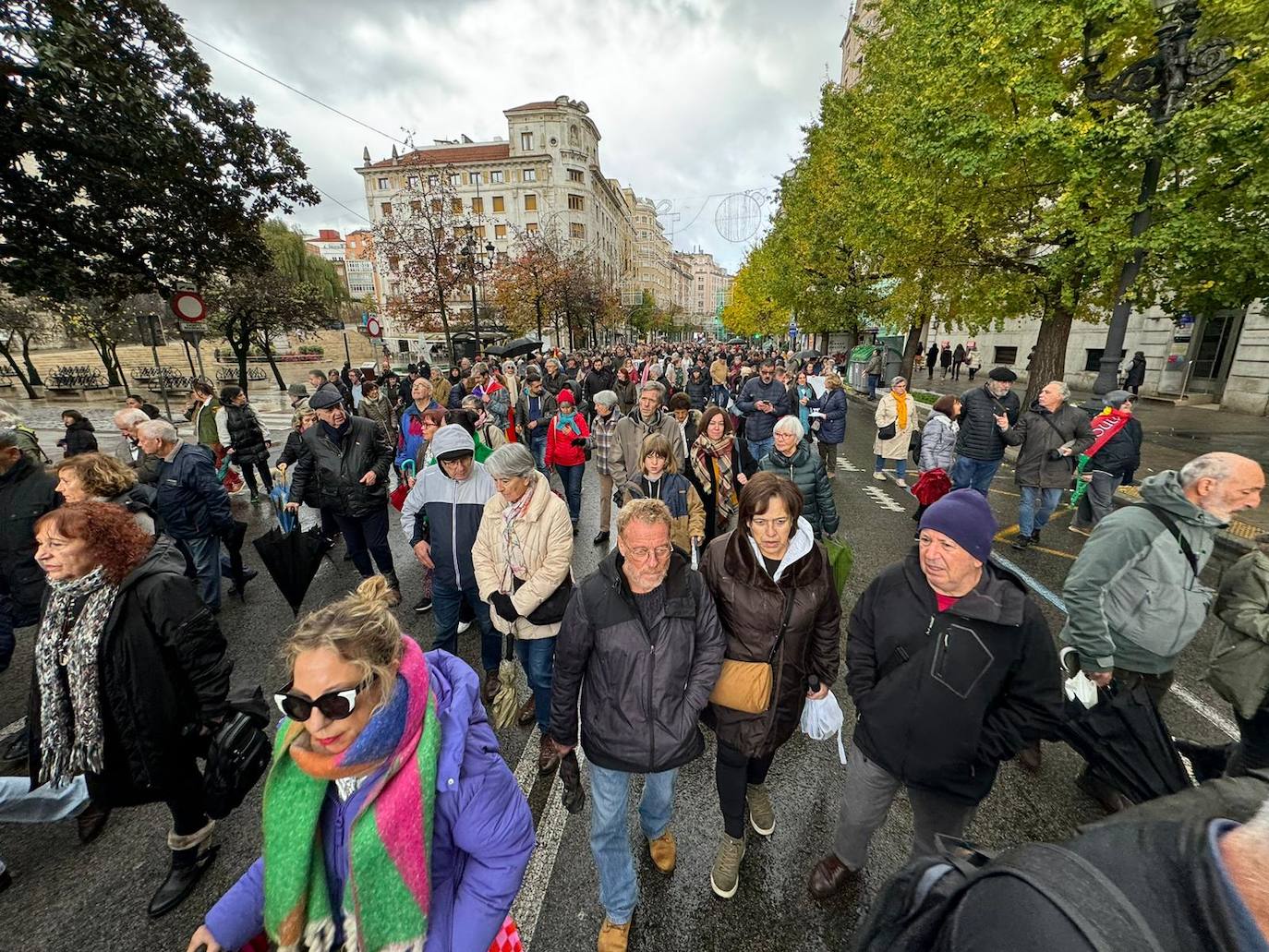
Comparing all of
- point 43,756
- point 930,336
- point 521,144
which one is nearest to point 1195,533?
point 43,756

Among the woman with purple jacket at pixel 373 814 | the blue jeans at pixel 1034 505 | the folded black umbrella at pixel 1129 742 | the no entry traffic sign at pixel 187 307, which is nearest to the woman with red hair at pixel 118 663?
the woman with purple jacket at pixel 373 814

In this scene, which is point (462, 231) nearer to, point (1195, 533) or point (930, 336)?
point (1195, 533)

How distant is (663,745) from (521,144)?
7378 centimetres

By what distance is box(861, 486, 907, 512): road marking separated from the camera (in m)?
8.16

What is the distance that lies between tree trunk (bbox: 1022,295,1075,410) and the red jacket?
11.1 metres

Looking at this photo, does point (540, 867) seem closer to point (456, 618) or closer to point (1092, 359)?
point (456, 618)

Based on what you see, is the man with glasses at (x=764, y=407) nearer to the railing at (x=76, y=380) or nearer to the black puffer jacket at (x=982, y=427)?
the black puffer jacket at (x=982, y=427)

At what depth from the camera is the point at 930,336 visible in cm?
3331

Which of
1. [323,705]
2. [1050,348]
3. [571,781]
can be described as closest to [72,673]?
[323,705]

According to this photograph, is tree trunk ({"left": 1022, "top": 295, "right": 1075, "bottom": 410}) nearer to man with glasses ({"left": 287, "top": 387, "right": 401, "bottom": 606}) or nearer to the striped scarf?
man with glasses ({"left": 287, "top": 387, "right": 401, "bottom": 606})

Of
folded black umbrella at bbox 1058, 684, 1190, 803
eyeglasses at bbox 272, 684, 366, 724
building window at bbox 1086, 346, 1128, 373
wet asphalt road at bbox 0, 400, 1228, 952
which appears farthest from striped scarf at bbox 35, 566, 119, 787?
building window at bbox 1086, 346, 1128, 373

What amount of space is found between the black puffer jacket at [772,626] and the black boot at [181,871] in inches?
104

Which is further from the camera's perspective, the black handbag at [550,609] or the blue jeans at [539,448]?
the blue jeans at [539,448]

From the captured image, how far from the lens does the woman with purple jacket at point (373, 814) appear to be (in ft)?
4.51
